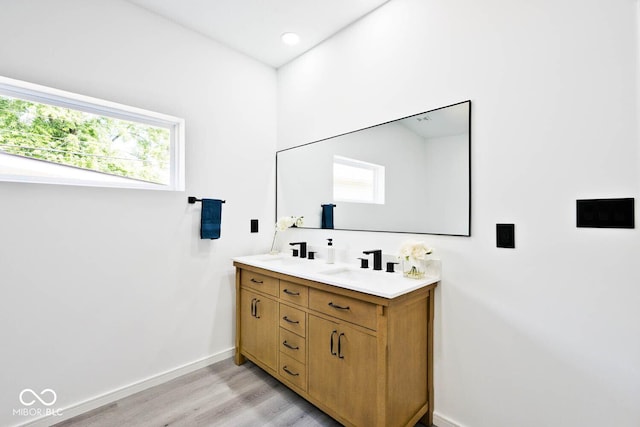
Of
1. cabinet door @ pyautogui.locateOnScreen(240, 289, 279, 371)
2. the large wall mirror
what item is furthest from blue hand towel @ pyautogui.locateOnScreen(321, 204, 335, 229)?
cabinet door @ pyautogui.locateOnScreen(240, 289, 279, 371)

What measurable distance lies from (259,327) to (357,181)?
1.40 m

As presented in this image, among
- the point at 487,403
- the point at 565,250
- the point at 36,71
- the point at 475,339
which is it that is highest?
the point at 36,71

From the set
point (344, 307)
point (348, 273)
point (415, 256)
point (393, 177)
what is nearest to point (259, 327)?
point (348, 273)

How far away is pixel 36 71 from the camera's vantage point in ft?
5.82

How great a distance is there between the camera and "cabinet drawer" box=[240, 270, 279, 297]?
2.17 m

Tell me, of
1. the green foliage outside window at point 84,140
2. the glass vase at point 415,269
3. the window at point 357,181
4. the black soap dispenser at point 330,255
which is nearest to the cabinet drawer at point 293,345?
the black soap dispenser at point 330,255

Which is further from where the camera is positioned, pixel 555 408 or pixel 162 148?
pixel 162 148

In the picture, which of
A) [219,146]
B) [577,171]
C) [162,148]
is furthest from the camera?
[219,146]

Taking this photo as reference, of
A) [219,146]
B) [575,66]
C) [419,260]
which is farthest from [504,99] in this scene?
[219,146]

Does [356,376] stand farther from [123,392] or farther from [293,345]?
[123,392]

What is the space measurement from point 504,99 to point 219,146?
7.15ft

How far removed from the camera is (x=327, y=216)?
254 centimetres

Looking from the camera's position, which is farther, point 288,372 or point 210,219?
point 210,219

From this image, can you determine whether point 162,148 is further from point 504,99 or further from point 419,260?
point 504,99
